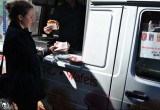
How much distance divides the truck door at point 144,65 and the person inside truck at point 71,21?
1.23 metres

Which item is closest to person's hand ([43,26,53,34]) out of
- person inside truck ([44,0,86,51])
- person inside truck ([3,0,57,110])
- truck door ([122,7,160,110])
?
person inside truck ([44,0,86,51])

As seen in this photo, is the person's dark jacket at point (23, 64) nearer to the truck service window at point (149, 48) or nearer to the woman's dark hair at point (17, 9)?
the woman's dark hair at point (17, 9)

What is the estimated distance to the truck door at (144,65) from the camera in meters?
2.40

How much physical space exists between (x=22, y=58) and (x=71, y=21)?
50.8 inches

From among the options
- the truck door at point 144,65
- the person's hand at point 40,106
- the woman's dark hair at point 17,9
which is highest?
the woman's dark hair at point 17,9

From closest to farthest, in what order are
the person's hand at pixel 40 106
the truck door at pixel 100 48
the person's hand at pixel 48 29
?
the truck door at pixel 100 48
the person's hand at pixel 40 106
the person's hand at pixel 48 29

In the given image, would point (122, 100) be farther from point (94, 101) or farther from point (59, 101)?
point (59, 101)

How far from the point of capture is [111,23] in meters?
2.57

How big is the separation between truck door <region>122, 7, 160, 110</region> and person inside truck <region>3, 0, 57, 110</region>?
95 centimetres

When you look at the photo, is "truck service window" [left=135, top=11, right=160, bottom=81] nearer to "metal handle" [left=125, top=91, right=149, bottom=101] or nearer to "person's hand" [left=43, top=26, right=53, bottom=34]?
"metal handle" [left=125, top=91, right=149, bottom=101]

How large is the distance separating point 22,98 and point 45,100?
0.92 feet

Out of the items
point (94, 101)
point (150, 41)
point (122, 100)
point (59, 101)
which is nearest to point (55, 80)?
point (59, 101)

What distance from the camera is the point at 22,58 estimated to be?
2836 mm

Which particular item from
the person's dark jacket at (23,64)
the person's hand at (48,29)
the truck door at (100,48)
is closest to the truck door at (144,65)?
the truck door at (100,48)
